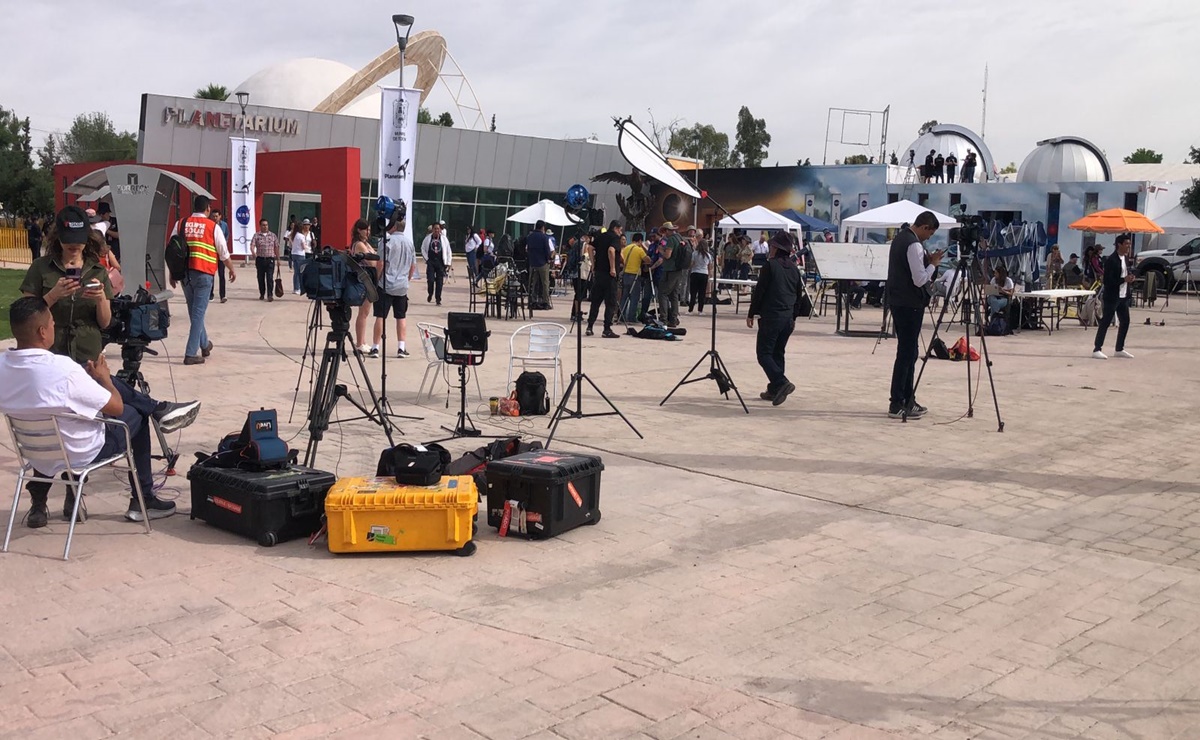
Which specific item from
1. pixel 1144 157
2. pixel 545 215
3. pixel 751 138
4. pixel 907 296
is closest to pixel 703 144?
pixel 751 138

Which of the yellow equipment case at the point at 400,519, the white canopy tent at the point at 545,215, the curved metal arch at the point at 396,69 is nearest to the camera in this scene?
the yellow equipment case at the point at 400,519

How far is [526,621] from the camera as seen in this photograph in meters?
4.60

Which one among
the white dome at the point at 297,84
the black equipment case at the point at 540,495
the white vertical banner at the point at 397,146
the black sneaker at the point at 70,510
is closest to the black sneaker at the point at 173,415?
the black sneaker at the point at 70,510

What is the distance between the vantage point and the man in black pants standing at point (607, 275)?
15.5 m

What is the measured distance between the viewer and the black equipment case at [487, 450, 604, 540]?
5.77m

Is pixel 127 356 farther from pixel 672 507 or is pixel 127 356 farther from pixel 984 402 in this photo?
pixel 984 402

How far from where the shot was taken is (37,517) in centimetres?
576

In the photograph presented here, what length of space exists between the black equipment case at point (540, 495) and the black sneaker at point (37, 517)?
240 centimetres

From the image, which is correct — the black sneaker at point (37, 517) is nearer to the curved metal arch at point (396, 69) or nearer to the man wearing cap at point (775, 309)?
the man wearing cap at point (775, 309)

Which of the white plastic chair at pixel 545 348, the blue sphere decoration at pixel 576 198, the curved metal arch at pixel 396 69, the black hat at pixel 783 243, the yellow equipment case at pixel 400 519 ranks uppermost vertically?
the curved metal arch at pixel 396 69

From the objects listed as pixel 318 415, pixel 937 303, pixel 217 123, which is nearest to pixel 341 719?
pixel 318 415

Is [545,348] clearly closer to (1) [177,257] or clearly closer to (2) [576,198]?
(2) [576,198]

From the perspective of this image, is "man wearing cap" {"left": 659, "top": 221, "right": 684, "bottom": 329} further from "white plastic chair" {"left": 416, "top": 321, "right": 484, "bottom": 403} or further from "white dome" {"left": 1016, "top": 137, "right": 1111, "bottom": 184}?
"white dome" {"left": 1016, "top": 137, "right": 1111, "bottom": 184}

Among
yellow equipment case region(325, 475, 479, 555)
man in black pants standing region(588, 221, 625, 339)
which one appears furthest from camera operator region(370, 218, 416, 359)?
yellow equipment case region(325, 475, 479, 555)
